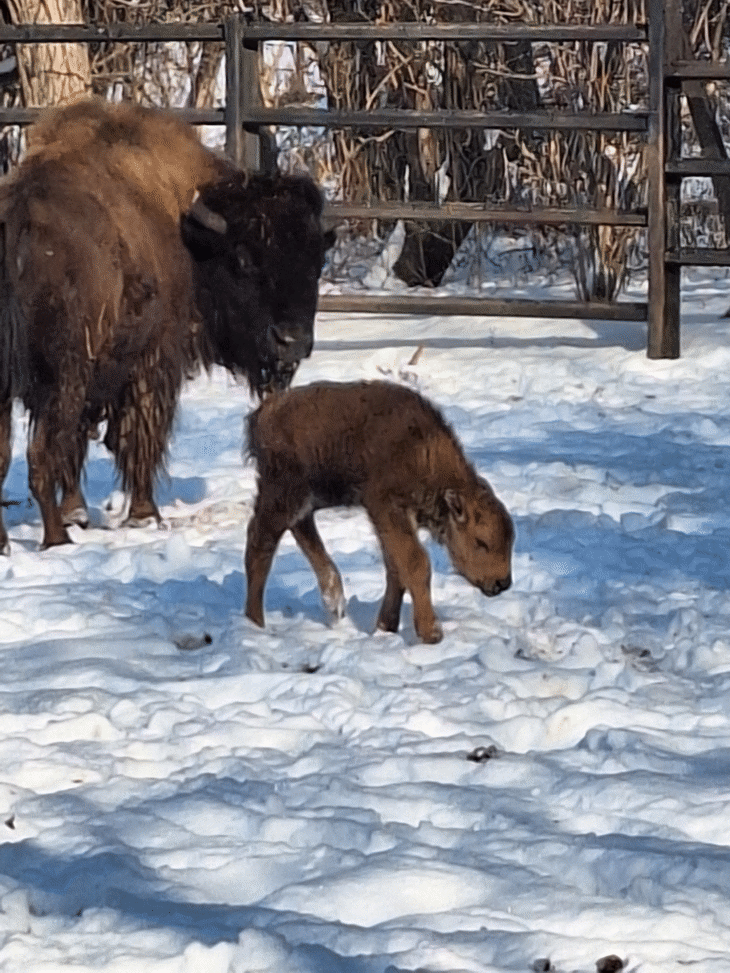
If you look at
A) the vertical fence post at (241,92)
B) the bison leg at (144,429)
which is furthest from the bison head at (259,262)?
the vertical fence post at (241,92)

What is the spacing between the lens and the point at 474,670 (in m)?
5.12

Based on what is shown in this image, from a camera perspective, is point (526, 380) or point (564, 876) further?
point (526, 380)

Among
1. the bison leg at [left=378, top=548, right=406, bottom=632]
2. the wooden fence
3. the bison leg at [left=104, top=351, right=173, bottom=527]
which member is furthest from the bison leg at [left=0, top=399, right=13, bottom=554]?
the wooden fence

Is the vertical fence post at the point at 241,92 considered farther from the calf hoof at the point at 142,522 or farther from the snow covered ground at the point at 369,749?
the calf hoof at the point at 142,522

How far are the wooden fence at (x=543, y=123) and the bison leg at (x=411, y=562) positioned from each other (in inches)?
206

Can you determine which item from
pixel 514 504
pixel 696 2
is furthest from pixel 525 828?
pixel 696 2

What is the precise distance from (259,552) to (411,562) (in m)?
0.51

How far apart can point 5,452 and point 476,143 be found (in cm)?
771

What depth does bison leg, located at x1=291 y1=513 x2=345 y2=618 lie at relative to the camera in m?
5.66

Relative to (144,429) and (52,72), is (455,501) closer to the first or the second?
(144,429)

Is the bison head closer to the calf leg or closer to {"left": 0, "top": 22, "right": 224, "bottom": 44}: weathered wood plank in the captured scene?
the calf leg

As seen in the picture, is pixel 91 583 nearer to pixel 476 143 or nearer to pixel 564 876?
pixel 564 876

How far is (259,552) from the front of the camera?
5613 millimetres

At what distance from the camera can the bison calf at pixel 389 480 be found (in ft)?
17.6
